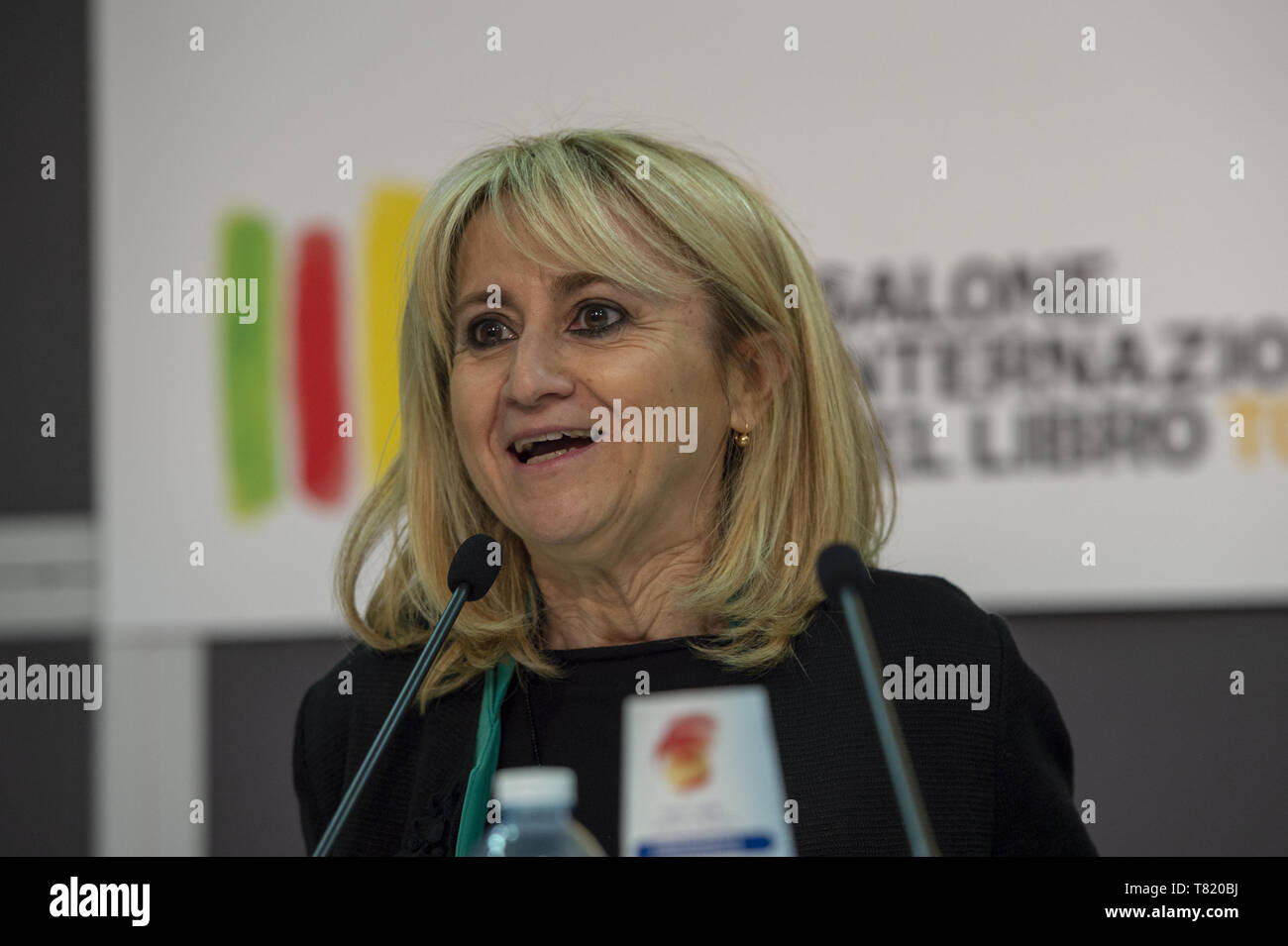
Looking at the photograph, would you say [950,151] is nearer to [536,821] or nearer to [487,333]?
[487,333]

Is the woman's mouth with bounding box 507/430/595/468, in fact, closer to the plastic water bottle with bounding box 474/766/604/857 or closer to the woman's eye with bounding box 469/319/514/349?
the woman's eye with bounding box 469/319/514/349

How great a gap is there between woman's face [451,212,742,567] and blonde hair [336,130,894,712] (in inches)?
1.3

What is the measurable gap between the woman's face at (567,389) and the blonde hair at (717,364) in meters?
0.03

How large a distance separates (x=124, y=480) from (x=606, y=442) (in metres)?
1.15

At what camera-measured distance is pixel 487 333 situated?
4.91 ft

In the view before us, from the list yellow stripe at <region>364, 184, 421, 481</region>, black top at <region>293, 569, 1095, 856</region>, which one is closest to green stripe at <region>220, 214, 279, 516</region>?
yellow stripe at <region>364, 184, 421, 481</region>

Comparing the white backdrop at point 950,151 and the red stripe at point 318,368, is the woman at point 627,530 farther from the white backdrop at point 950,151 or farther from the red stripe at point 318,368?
the red stripe at point 318,368

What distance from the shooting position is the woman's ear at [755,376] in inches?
62.2

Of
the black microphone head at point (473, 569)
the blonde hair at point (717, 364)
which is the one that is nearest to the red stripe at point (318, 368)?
the blonde hair at point (717, 364)

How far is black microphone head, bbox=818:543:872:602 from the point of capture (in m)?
1.00

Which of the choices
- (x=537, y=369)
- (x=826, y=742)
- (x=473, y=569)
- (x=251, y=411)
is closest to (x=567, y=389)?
(x=537, y=369)

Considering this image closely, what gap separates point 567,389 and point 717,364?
0.21 m

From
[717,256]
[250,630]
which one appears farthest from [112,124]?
[717,256]

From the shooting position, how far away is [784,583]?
4.94 ft
